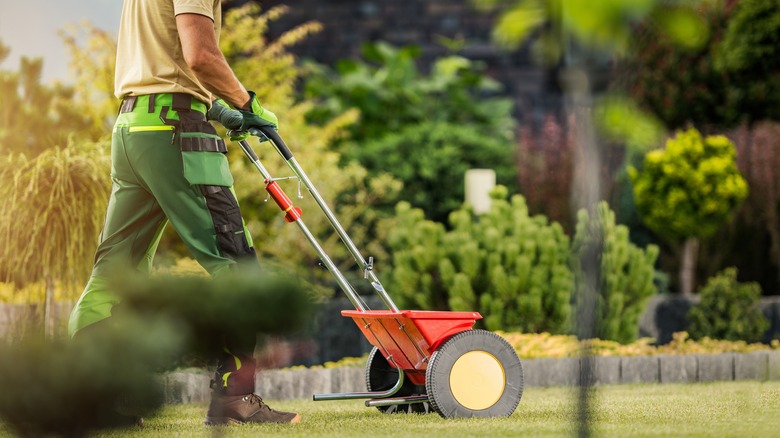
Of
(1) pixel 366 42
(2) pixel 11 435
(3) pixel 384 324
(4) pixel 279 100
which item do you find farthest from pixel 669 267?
(2) pixel 11 435

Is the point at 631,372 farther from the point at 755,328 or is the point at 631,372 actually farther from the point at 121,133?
the point at 121,133

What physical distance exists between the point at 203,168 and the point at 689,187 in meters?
6.26

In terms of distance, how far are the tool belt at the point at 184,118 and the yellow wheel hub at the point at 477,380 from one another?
1.03m

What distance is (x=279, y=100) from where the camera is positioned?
29.7 feet

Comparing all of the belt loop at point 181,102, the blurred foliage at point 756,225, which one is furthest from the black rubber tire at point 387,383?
the blurred foliage at point 756,225

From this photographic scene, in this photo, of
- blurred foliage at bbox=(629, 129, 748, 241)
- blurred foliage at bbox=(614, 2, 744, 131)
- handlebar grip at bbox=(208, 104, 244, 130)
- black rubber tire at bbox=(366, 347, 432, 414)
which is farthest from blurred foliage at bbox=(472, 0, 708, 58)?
blurred foliage at bbox=(614, 2, 744, 131)

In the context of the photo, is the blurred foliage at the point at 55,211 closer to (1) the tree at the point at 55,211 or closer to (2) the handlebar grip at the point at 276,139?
(1) the tree at the point at 55,211

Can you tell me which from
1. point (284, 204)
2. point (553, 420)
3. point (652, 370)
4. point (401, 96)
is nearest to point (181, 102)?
point (284, 204)

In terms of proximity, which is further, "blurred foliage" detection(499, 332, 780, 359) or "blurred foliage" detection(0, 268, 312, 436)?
"blurred foliage" detection(499, 332, 780, 359)

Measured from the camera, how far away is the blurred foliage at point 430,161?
1002 cm

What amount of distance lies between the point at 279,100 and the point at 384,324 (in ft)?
17.4

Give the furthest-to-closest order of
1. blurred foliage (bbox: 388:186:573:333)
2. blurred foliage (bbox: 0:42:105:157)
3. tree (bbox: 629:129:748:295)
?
1. tree (bbox: 629:129:748:295)
2. blurred foliage (bbox: 0:42:105:157)
3. blurred foliage (bbox: 388:186:573:333)

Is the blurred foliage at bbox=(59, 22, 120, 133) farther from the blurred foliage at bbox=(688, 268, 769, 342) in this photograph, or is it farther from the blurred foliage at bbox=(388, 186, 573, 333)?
the blurred foliage at bbox=(688, 268, 769, 342)

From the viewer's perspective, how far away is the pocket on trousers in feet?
12.0
